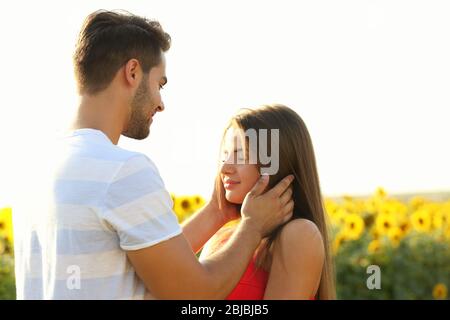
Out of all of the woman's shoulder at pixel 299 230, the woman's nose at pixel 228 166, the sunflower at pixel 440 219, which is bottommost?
the sunflower at pixel 440 219

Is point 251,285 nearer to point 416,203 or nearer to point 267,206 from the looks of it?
point 267,206

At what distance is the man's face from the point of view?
2962mm

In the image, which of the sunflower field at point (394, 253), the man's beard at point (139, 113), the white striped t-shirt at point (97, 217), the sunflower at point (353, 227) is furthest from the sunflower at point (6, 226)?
the white striped t-shirt at point (97, 217)

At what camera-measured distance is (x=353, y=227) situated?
6.38 m

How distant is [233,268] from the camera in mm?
2707

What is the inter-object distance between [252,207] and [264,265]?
1.01 ft

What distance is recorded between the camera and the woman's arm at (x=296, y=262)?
293cm

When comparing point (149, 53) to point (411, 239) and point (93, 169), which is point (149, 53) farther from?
point (411, 239)

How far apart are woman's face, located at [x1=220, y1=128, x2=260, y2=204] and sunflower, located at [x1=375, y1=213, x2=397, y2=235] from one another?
3407 mm

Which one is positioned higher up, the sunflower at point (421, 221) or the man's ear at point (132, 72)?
the man's ear at point (132, 72)

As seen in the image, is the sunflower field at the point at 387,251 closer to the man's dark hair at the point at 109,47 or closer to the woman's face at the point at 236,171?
the woman's face at the point at 236,171
